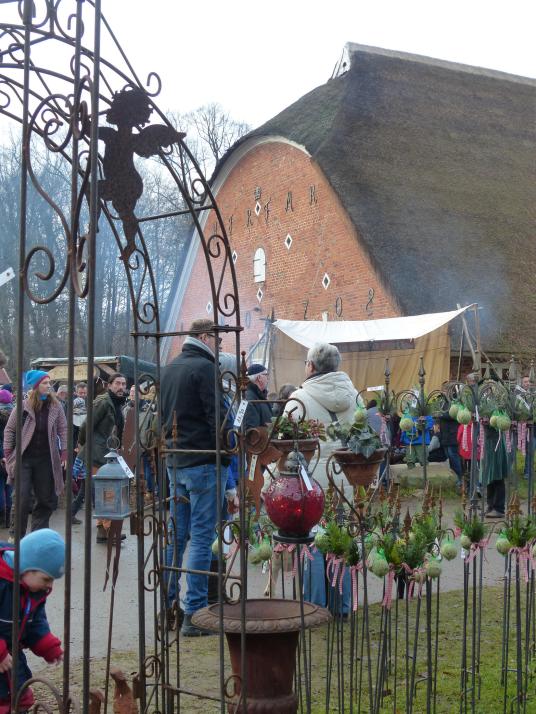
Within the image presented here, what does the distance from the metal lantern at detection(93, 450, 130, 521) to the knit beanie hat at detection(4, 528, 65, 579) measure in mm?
882

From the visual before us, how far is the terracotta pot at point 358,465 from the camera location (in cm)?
509

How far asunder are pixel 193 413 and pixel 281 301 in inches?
648

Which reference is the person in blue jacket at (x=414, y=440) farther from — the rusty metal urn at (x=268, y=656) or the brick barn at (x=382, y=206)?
the brick barn at (x=382, y=206)

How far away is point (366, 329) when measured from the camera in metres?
14.4

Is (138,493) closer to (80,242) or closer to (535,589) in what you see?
(80,242)

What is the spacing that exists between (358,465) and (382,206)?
14919mm

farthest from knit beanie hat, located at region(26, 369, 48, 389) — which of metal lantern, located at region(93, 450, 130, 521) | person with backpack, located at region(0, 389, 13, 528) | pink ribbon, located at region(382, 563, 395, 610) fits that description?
pink ribbon, located at region(382, 563, 395, 610)

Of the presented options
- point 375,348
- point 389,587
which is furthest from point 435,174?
point 389,587

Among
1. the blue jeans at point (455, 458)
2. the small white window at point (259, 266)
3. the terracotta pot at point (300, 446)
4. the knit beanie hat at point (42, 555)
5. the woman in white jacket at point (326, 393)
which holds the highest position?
the small white window at point (259, 266)

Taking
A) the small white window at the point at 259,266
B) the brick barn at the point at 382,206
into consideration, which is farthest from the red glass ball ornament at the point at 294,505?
the small white window at the point at 259,266

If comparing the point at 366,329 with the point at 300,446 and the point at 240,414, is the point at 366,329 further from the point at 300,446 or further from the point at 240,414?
the point at 240,414

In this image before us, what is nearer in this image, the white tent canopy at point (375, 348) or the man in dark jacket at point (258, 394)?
the man in dark jacket at point (258, 394)

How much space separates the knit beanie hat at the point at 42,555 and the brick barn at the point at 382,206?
14.5 m

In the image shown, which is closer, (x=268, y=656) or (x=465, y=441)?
(x=268, y=656)
